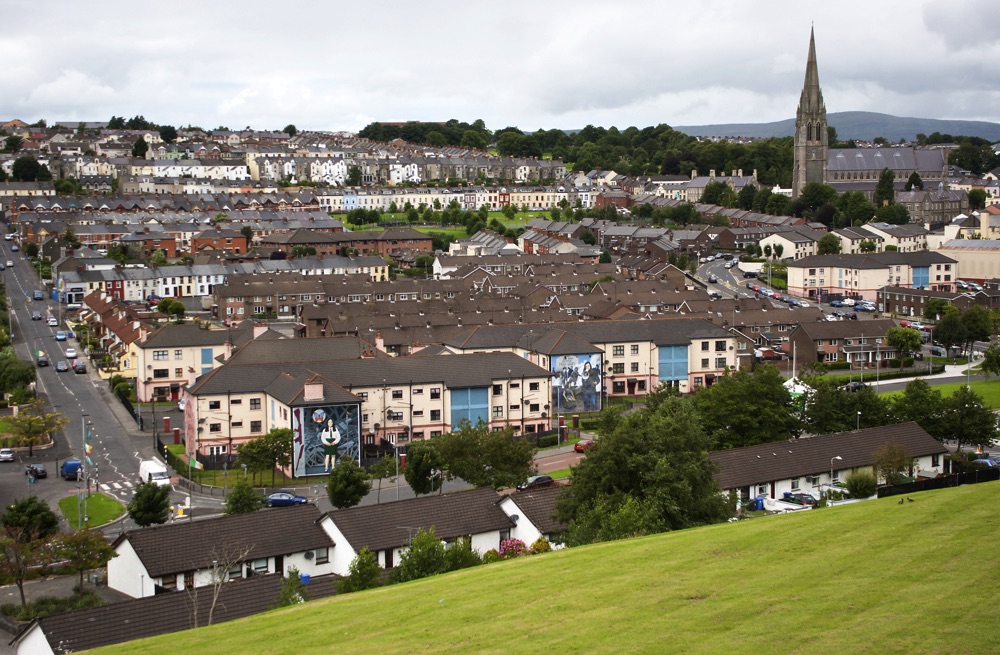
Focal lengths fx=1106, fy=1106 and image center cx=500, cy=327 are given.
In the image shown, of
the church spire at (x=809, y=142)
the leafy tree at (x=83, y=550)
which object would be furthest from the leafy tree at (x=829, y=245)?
the leafy tree at (x=83, y=550)

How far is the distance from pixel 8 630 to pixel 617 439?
13065 millimetres

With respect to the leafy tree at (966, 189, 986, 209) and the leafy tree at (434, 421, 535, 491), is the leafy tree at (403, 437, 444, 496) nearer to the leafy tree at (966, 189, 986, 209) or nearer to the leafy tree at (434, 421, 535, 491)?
the leafy tree at (434, 421, 535, 491)

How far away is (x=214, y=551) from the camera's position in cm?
2298

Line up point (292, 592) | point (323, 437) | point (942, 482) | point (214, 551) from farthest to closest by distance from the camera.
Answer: point (323, 437) → point (942, 482) → point (214, 551) → point (292, 592)

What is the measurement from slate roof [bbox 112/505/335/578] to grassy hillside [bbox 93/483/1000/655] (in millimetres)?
5920

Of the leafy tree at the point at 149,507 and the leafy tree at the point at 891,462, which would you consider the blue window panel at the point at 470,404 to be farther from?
the leafy tree at the point at 891,462

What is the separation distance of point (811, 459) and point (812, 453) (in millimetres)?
345

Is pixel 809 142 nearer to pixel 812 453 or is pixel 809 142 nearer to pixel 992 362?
pixel 992 362

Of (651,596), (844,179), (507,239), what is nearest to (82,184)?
(507,239)

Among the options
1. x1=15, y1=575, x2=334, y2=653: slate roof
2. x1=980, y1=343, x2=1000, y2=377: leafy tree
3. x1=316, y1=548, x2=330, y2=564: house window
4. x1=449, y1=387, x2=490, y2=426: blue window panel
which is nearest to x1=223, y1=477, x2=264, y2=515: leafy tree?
x1=316, y1=548, x2=330, y2=564: house window

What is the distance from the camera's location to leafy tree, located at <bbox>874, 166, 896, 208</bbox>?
10756 cm

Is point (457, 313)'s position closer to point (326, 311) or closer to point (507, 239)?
point (326, 311)

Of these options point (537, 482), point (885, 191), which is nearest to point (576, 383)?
point (537, 482)

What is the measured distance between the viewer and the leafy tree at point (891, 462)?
3019 cm
